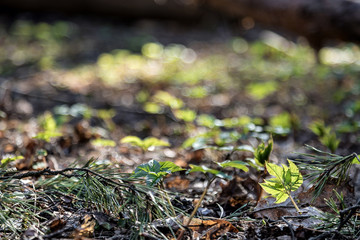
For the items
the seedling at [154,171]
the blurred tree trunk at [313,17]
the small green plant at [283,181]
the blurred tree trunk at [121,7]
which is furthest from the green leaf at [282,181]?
the blurred tree trunk at [121,7]

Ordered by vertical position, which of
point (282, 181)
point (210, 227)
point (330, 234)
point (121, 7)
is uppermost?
point (282, 181)

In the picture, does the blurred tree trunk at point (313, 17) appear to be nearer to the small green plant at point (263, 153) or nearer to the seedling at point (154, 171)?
the small green plant at point (263, 153)

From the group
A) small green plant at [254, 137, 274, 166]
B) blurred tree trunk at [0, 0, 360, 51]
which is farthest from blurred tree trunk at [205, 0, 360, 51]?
small green plant at [254, 137, 274, 166]

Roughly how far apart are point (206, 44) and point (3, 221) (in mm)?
5839

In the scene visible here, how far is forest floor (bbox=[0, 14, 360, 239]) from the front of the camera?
4.73 ft

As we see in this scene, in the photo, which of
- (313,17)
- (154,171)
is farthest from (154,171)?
(313,17)

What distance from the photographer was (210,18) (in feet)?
25.9

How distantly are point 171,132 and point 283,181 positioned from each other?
1.74 meters

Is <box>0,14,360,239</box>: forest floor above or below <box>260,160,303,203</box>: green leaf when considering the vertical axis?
below

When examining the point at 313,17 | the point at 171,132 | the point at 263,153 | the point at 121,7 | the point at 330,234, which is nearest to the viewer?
the point at 330,234

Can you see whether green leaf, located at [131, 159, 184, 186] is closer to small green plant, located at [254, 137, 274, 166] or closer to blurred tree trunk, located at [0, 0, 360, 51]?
small green plant, located at [254, 137, 274, 166]

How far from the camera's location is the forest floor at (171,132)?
1.44 metres

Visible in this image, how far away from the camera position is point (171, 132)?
3098 millimetres

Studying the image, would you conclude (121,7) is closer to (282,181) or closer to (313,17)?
(313,17)
